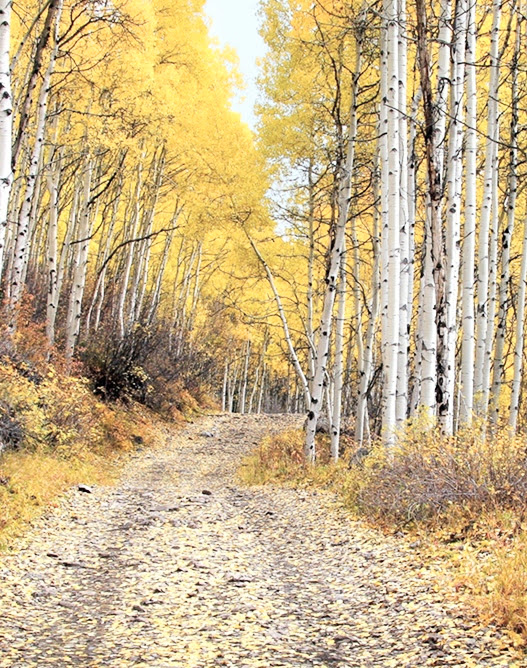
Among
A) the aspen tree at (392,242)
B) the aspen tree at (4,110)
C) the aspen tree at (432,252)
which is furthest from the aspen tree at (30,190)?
the aspen tree at (432,252)

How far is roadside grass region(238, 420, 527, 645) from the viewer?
3.70 meters

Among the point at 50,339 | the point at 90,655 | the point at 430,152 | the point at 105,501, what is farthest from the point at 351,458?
the point at 90,655

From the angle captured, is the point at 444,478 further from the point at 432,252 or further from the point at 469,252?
the point at 469,252

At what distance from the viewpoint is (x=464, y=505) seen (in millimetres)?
5293

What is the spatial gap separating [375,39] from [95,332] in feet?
30.0

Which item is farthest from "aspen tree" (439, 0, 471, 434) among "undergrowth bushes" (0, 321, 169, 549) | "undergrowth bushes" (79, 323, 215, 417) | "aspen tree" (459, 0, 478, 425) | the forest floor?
"undergrowth bushes" (79, 323, 215, 417)

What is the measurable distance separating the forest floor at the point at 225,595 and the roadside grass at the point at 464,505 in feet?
0.56

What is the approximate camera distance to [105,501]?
316 inches

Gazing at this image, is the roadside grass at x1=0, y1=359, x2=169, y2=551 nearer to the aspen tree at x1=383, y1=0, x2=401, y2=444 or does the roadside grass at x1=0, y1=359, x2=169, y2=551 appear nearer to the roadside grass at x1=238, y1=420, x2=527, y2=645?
the roadside grass at x1=238, y1=420, x2=527, y2=645

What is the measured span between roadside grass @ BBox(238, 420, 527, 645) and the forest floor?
17 cm

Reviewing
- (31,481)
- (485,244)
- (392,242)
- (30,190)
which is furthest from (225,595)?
(30,190)

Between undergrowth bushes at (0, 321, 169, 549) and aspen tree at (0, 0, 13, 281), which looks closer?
aspen tree at (0, 0, 13, 281)

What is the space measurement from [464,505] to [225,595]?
223cm

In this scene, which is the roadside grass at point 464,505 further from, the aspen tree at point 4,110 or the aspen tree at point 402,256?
the aspen tree at point 4,110
